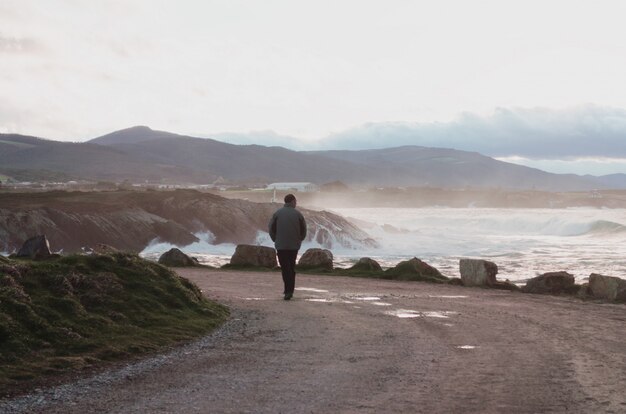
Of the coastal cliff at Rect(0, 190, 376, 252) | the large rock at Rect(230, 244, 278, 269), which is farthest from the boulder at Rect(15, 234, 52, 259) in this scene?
the coastal cliff at Rect(0, 190, 376, 252)

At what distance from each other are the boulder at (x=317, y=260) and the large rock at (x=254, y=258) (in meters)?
1.21

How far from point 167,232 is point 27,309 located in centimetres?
3316

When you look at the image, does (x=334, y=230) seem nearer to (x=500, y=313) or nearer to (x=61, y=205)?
(x=61, y=205)

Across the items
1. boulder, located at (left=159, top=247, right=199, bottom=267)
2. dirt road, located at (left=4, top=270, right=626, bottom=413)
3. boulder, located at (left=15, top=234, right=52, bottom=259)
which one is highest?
boulder, located at (left=15, top=234, right=52, bottom=259)

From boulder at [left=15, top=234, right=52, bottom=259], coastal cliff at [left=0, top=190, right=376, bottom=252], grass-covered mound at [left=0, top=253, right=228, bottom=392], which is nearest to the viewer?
grass-covered mound at [left=0, top=253, right=228, bottom=392]

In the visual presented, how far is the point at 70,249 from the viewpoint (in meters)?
38.8

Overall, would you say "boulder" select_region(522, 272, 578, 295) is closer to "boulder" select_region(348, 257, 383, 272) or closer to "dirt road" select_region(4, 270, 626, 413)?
"dirt road" select_region(4, 270, 626, 413)

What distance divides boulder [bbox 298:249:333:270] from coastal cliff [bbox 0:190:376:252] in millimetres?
14155

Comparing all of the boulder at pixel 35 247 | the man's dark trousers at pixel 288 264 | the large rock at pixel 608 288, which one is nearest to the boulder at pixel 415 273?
the large rock at pixel 608 288

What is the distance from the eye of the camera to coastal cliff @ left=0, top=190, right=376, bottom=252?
3909 cm

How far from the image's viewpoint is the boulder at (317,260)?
27.6 m

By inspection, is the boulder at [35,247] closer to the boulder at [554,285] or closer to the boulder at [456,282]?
the boulder at [456,282]

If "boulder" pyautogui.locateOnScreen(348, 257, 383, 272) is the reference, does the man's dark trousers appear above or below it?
above

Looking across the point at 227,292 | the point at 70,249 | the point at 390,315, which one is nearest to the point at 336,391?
the point at 390,315
